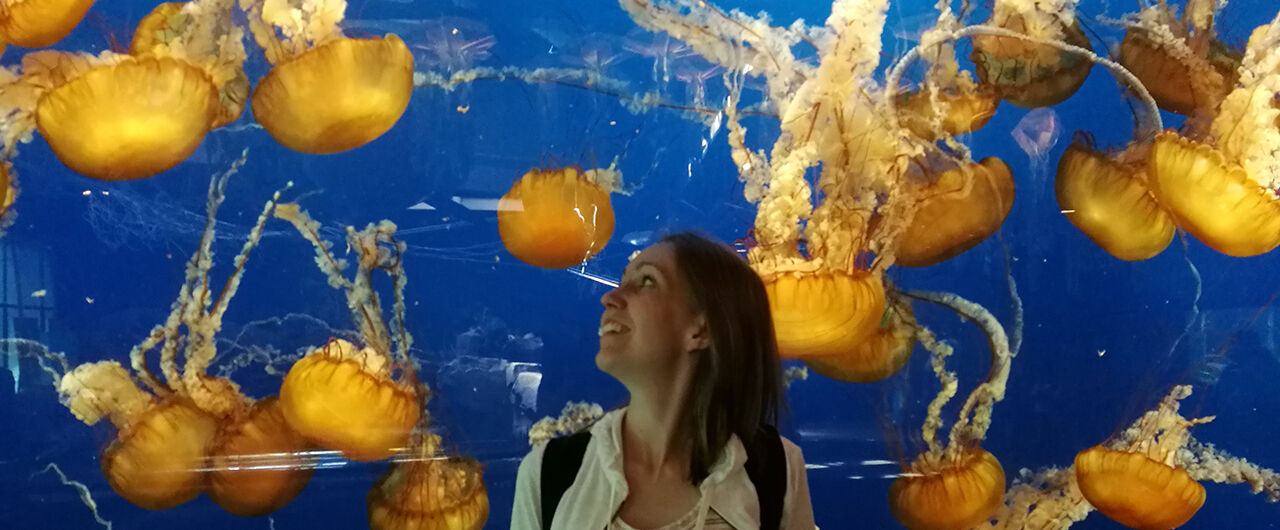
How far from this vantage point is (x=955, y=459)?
6.28 ft

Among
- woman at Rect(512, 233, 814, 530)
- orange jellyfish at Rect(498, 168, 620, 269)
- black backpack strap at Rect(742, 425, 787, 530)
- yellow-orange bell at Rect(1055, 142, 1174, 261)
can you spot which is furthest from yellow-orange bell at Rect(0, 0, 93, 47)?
yellow-orange bell at Rect(1055, 142, 1174, 261)

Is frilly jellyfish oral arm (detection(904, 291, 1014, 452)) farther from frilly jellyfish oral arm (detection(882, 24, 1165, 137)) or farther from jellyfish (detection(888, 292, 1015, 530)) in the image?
frilly jellyfish oral arm (detection(882, 24, 1165, 137))

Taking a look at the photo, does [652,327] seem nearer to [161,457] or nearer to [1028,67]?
[161,457]

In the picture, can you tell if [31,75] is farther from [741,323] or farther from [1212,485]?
[1212,485]

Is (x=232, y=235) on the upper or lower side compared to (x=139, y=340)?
upper

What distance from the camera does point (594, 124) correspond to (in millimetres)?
1733

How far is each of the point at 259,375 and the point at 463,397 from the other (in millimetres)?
345

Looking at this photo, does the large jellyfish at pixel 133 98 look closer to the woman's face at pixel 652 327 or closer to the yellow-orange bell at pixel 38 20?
the yellow-orange bell at pixel 38 20

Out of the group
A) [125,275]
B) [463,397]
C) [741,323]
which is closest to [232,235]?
[125,275]

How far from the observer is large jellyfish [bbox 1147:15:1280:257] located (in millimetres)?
1908

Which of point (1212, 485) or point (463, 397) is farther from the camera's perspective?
point (1212, 485)

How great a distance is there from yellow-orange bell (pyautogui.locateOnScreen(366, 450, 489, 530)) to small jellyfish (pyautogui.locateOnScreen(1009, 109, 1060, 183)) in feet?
4.07

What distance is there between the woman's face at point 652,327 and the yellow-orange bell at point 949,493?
936mm

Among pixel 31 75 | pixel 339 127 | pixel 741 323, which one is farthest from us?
pixel 339 127
